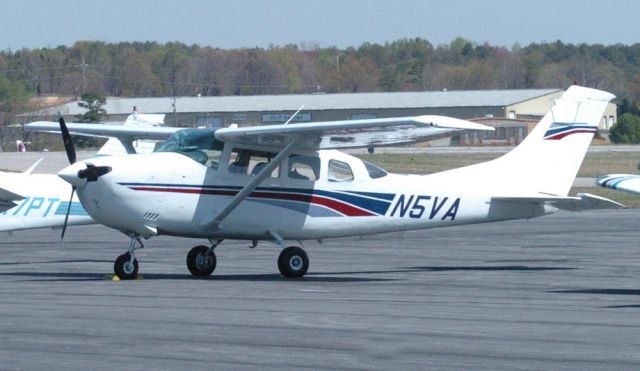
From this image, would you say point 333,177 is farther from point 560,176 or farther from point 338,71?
point 338,71

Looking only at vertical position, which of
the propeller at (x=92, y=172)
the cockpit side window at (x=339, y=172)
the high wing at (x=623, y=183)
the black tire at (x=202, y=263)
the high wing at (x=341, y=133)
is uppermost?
the high wing at (x=341, y=133)

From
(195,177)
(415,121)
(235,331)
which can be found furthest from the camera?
(195,177)

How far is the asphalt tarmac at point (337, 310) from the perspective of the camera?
9.01 meters

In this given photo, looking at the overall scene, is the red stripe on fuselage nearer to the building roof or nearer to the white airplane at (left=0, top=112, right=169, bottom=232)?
the white airplane at (left=0, top=112, right=169, bottom=232)

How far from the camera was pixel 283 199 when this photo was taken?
1583 cm

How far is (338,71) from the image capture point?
133875 millimetres

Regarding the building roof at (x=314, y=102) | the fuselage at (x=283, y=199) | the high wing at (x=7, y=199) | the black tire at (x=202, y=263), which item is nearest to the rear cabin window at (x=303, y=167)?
the fuselage at (x=283, y=199)

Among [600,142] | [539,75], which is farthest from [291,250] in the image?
[539,75]

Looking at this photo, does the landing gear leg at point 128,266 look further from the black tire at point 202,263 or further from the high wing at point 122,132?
the high wing at point 122,132

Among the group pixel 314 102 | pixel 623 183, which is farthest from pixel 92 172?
pixel 314 102

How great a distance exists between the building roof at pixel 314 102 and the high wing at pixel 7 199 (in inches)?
2359

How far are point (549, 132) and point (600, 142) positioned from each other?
2967 inches

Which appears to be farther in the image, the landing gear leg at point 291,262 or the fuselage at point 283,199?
the landing gear leg at point 291,262

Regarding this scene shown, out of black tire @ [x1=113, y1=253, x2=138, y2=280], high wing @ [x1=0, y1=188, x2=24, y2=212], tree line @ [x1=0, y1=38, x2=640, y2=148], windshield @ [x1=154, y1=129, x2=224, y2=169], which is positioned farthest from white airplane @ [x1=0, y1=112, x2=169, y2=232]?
tree line @ [x1=0, y1=38, x2=640, y2=148]
